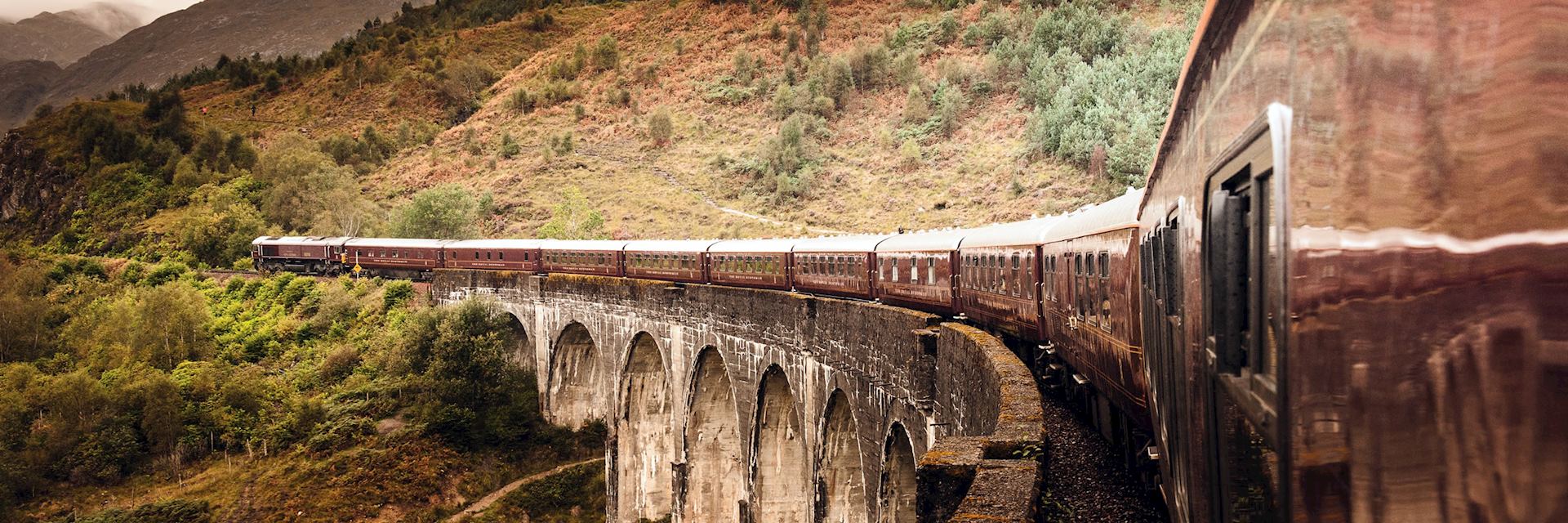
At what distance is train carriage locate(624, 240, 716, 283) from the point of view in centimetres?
2366

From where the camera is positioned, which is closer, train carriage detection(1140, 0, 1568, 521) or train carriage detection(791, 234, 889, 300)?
train carriage detection(1140, 0, 1568, 521)

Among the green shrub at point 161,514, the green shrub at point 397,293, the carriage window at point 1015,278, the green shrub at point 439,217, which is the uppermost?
the green shrub at point 439,217

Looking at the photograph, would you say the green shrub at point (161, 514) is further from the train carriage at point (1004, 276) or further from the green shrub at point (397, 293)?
the train carriage at point (1004, 276)

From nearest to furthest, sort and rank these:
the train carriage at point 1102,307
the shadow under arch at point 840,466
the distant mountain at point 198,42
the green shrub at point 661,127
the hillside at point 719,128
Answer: the train carriage at point 1102,307 → the shadow under arch at point 840,466 → the hillside at point 719,128 → the green shrub at point 661,127 → the distant mountain at point 198,42

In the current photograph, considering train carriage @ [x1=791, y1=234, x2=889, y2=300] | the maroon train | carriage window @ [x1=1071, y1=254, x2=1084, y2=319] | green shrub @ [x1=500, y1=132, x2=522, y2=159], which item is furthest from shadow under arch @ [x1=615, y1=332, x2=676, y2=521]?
green shrub @ [x1=500, y1=132, x2=522, y2=159]

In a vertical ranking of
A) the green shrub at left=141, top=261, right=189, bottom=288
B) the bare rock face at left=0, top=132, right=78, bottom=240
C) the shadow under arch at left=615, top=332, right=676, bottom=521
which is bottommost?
the shadow under arch at left=615, top=332, right=676, bottom=521

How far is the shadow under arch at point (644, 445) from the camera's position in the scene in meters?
26.9

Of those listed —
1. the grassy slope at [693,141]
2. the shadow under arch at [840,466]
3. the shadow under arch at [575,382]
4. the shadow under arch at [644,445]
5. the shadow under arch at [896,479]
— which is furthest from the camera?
the grassy slope at [693,141]

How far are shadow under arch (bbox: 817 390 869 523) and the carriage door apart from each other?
12712 mm

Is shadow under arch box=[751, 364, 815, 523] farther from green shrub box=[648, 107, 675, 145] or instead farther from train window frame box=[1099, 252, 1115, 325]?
green shrub box=[648, 107, 675, 145]

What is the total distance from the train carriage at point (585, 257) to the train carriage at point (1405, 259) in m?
27.2

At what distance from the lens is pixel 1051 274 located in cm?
921

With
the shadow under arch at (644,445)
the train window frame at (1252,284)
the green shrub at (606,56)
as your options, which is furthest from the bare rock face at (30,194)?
the train window frame at (1252,284)

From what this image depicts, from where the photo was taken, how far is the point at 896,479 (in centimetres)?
1295
